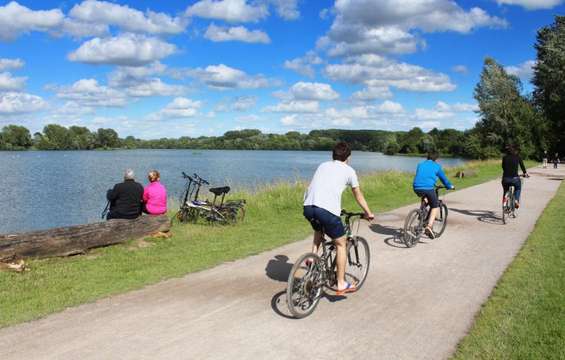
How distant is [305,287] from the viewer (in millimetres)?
4781

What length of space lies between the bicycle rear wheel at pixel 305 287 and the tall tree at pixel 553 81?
55.2m

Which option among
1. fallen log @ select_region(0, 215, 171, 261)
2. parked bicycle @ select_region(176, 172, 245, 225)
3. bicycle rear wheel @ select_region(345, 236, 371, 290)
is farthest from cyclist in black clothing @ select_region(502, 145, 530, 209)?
fallen log @ select_region(0, 215, 171, 261)

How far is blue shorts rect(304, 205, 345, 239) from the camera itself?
490 centimetres

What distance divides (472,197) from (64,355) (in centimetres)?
1555

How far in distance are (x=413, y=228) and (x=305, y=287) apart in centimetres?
434

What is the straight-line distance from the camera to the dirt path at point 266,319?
396 centimetres

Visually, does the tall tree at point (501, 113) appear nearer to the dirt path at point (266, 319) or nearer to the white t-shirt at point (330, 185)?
the dirt path at point (266, 319)

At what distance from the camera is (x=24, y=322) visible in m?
4.59

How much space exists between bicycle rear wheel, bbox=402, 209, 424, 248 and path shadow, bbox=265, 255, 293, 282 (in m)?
2.34

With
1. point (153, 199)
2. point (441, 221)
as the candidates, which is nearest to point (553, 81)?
point (441, 221)

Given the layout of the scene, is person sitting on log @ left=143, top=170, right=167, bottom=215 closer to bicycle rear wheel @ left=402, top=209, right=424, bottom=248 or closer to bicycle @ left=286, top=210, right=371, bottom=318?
bicycle rear wheel @ left=402, top=209, right=424, bottom=248

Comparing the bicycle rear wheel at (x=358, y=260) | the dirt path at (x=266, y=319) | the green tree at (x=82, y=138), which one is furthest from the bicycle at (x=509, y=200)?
the green tree at (x=82, y=138)

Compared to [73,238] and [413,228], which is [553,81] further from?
[73,238]

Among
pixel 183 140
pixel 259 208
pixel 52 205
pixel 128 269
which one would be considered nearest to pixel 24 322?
pixel 128 269
